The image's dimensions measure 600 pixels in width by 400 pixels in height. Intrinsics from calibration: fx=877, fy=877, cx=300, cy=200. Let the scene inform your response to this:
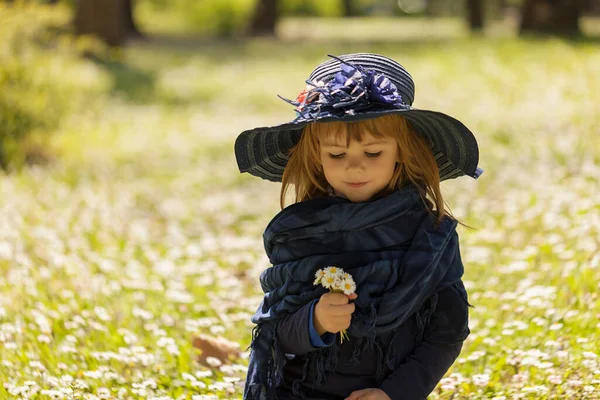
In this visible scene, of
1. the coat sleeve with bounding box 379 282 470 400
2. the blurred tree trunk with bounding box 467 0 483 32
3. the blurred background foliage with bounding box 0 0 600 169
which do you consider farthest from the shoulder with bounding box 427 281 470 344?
the blurred tree trunk with bounding box 467 0 483 32

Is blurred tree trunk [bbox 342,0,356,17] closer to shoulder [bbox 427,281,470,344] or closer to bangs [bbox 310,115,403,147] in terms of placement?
bangs [bbox 310,115,403,147]

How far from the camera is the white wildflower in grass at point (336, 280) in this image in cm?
263

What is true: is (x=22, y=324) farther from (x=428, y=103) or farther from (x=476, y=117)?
(x=428, y=103)

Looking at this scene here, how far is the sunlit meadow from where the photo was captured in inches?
146

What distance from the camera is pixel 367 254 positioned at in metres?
2.76

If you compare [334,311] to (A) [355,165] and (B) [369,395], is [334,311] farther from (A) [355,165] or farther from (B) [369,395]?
(A) [355,165]

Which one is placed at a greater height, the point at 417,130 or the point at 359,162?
the point at 417,130

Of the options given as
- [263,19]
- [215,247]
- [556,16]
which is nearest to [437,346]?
[215,247]

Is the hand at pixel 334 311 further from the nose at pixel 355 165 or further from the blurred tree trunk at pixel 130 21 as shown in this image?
the blurred tree trunk at pixel 130 21

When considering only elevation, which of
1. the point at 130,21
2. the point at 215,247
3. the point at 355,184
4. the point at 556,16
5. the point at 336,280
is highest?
the point at 130,21

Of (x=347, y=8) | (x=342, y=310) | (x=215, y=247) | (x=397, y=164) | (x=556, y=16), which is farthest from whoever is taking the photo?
(x=347, y=8)

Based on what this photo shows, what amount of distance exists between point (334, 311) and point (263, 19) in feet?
98.3

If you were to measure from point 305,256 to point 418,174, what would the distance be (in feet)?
1.54

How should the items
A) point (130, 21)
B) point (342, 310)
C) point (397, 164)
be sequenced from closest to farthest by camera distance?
point (342, 310), point (397, 164), point (130, 21)
